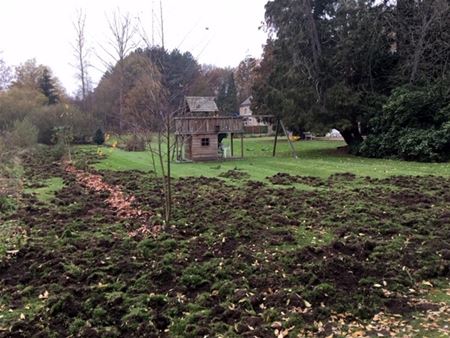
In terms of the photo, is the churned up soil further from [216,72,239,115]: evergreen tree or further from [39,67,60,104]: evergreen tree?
[216,72,239,115]: evergreen tree

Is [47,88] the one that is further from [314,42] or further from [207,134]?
[314,42]

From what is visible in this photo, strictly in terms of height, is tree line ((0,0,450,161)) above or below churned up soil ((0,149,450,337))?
above

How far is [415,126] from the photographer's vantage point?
2256 centimetres

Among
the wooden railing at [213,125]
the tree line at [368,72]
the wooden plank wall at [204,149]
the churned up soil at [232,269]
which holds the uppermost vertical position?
the tree line at [368,72]

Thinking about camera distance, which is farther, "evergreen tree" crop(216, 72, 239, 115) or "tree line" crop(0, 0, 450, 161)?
"evergreen tree" crop(216, 72, 239, 115)

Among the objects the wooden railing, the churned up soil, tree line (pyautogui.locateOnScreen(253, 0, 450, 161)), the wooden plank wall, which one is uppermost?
tree line (pyautogui.locateOnScreen(253, 0, 450, 161))

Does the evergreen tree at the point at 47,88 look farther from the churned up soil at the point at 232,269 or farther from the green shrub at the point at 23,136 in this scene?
the churned up soil at the point at 232,269

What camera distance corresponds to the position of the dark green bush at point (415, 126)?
67.3 feet

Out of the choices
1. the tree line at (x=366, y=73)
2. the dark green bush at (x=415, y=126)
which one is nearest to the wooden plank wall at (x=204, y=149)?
the tree line at (x=366, y=73)

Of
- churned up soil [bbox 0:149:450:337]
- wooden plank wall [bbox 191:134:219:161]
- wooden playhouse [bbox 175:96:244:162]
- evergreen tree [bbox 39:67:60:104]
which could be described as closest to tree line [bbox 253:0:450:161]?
wooden playhouse [bbox 175:96:244:162]

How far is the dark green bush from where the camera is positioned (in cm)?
2050

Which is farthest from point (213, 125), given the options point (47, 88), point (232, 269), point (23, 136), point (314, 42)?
point (47, 88)

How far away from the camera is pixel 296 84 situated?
1026 inches

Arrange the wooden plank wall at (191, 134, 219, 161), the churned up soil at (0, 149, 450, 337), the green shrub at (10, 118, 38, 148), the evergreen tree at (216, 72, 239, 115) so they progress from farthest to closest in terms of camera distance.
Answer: the evergreen tree at (216, 72, 239, 115)
the green shrub at (10, 118, 38, 148)
the wooden plank wall at (191, 134, 219, 161)
the churned up soil at (0, 149, 450, 337)
